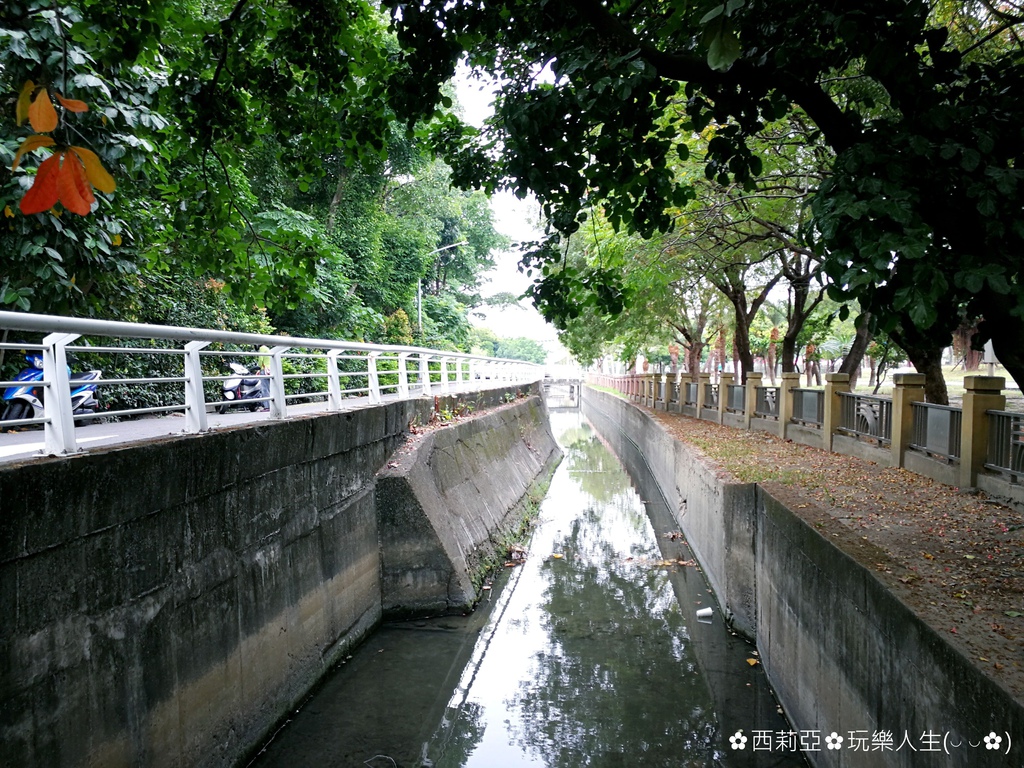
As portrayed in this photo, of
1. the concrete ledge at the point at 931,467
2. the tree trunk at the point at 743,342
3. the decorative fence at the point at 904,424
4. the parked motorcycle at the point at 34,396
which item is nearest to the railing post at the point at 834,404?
the decorative fence at the point at 904,424

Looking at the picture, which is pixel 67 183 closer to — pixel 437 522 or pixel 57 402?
pixel 57 402

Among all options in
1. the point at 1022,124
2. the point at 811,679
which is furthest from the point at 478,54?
the point at 811,679

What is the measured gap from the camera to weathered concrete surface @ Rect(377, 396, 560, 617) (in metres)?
8.52

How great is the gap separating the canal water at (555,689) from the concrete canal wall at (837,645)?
48cm

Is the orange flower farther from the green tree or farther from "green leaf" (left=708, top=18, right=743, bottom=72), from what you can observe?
the green tree

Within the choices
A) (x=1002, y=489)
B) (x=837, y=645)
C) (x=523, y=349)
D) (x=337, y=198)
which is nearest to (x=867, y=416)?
(x=1002, y=489)

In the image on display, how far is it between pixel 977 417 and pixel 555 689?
5487 millimetres

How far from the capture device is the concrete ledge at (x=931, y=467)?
7953 millimetres

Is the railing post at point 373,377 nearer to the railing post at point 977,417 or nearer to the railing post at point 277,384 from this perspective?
the railing post at point 277,384

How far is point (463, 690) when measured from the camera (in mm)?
6992

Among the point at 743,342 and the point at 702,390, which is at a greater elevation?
the point at 743,342

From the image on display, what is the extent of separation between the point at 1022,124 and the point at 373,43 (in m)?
4.75

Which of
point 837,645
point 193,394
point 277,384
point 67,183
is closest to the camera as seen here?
point 67,183

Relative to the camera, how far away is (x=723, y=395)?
1892 cm
